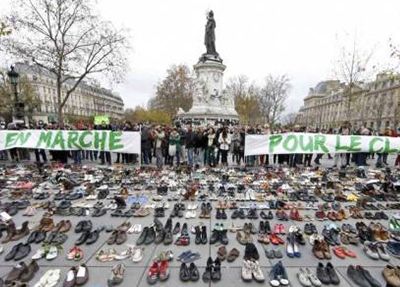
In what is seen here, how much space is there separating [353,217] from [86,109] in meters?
124

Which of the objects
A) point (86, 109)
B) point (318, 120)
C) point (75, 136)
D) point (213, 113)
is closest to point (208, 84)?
point (213, 113)

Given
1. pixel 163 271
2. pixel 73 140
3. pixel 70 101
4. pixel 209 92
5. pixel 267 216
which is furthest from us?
pixel 70 101

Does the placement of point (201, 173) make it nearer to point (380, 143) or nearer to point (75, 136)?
point (75, 136)

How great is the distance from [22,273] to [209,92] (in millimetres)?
24561

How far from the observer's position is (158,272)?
3.53 m

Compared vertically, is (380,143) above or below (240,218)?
above

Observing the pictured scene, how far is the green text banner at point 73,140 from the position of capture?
11.3 meters

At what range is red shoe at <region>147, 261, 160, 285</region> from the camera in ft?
11.2

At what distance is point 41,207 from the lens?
630 centimetres

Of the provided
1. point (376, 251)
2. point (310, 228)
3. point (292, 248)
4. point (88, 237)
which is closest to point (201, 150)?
point (310, 228)

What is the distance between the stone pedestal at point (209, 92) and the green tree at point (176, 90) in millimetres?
26326

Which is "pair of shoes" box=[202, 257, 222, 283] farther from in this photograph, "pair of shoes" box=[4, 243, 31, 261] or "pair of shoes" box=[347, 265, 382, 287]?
"pair of shoes" box=[4, 243, 31, 261]

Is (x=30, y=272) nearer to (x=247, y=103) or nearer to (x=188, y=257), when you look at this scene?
(x=188, y=257)

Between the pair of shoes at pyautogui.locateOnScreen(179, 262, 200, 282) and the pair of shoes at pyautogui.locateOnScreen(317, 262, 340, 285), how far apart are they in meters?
1.72
